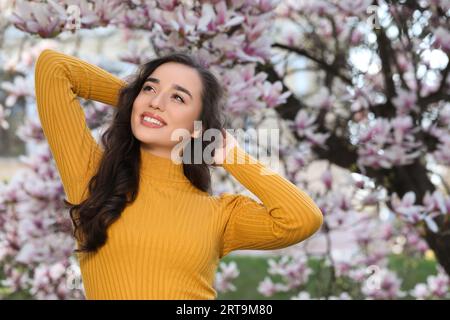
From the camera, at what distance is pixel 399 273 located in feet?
16.4

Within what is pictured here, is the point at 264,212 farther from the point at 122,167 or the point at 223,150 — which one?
the point at 122,167

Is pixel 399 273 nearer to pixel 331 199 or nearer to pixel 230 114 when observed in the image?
pixel 331 199

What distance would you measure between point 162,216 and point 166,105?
10.0 inches

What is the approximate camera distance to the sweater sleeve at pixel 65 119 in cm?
185

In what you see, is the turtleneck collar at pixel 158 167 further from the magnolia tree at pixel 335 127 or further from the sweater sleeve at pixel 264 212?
the magnolia tree at pixel 335 127

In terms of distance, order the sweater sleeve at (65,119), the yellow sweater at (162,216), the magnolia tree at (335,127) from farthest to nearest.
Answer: the magnolia tree at (335,127) → the sweater sleeve at (65,119) → the yellow sweater at (162,216)

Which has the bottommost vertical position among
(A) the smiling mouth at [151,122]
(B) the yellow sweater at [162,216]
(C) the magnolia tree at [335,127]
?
(C) the magnolia tree at [335,127]

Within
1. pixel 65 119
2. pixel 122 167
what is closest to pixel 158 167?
pixel 122 167

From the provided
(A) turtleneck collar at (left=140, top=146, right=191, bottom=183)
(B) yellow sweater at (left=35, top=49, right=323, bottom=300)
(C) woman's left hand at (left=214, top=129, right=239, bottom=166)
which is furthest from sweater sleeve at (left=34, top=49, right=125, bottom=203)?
(C) woman's left hand at (left=214, top=129, right=239, bottom=166)

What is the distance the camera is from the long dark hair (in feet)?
5.73

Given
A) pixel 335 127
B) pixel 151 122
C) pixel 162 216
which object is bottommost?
pixel 335 127

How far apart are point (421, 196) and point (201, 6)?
1140 millimetres

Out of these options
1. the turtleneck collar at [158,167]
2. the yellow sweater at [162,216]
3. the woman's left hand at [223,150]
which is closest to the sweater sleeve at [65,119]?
the yellow sweater at [162,216]

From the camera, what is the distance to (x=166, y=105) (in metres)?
1.81
